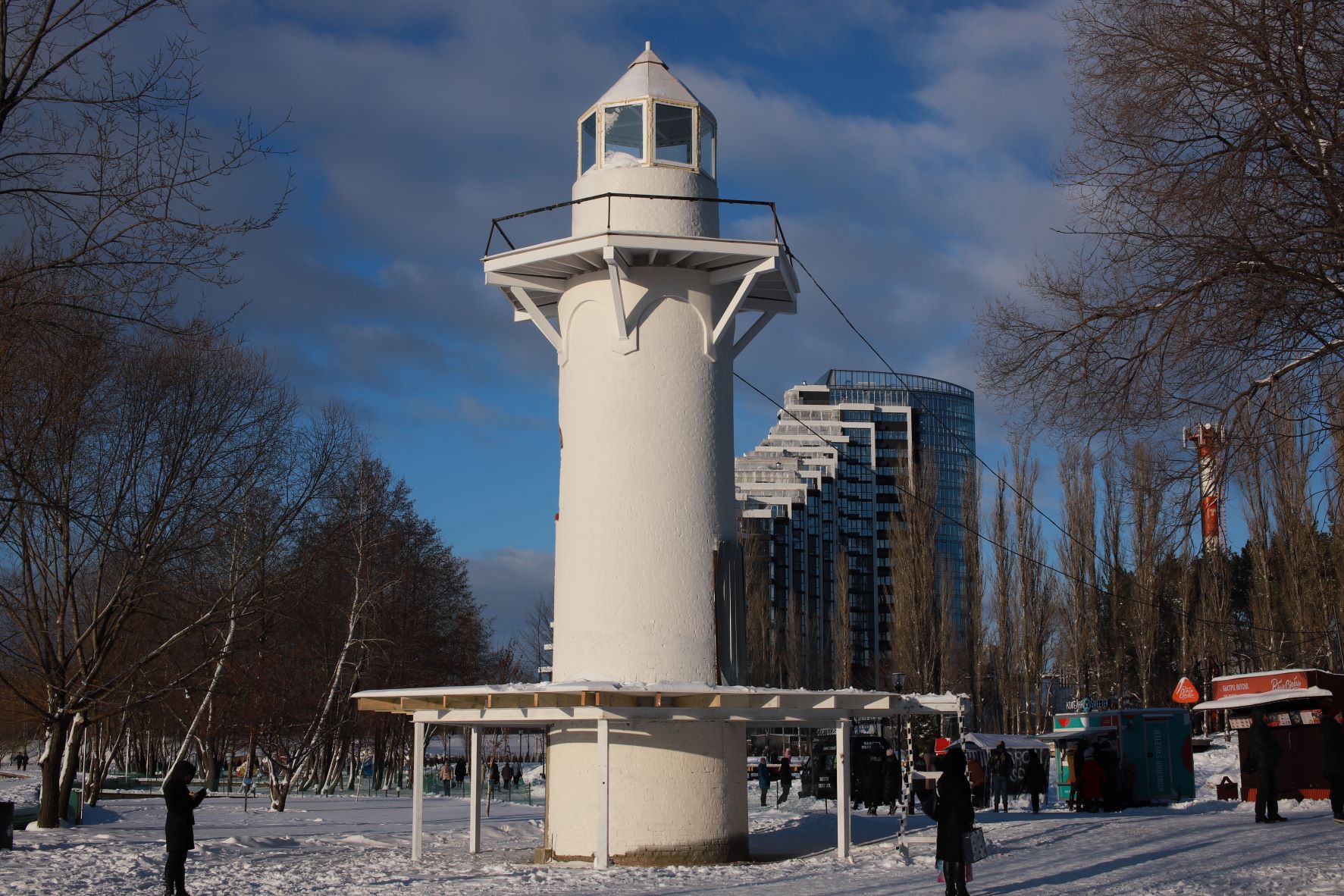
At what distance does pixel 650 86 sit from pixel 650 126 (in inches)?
28.7

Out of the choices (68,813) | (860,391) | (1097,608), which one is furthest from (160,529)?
(860,391)

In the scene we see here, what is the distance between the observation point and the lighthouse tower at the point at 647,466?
1878 cm

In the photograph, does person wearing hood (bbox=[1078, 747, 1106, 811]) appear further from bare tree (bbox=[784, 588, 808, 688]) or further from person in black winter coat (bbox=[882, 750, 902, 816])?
bare tree (bbox=[784, 588, 808, 688])

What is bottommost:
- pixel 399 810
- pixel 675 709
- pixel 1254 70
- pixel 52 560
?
pixel 399 810

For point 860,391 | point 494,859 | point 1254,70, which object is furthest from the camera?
point 860,391

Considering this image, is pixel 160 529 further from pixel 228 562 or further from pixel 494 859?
pixel 494 859

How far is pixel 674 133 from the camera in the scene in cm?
2139

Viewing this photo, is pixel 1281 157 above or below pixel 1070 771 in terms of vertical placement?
above

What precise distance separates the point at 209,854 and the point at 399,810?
1613cm

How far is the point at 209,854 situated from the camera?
20.0m

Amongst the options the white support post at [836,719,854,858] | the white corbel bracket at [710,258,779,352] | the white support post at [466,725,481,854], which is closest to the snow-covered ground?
the white support post at [466,725,481,854]

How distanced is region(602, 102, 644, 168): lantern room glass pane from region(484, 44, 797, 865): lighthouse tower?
29mm

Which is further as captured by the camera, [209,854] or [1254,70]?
[209,854]

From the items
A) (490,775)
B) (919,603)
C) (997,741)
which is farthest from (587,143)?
(919,603)
